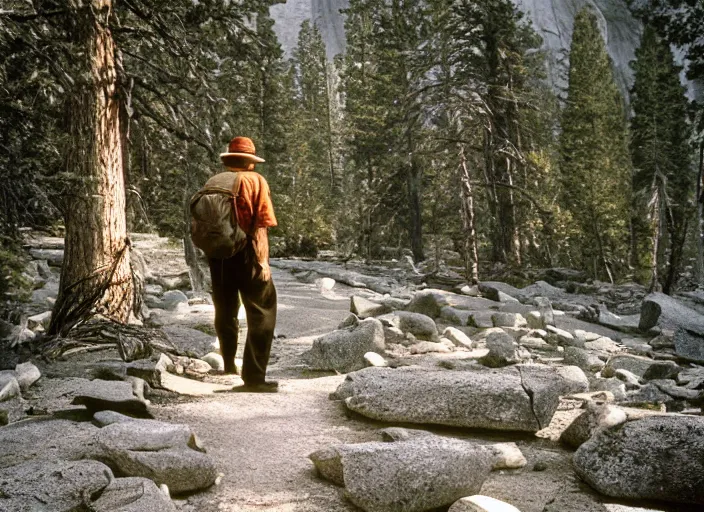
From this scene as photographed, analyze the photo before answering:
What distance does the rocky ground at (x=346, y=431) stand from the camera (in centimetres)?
277

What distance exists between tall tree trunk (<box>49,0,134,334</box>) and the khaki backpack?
1871mm

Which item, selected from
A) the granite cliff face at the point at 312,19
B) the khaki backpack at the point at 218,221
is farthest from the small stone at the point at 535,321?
the granite cliff face at the point at 312,19

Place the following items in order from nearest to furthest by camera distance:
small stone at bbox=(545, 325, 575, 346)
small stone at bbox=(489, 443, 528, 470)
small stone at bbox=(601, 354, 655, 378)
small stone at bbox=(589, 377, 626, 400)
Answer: small stone at bbox=(489, 443, 528, 470) → small stone at bbox=(589, 377, 626, 400) → small stone at bbox=(601, 354, 655, 378) → small stone at bbox=(545, 325, 575, 346)

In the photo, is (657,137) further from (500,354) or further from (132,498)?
(132,498)

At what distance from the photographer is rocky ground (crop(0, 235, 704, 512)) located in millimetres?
2771

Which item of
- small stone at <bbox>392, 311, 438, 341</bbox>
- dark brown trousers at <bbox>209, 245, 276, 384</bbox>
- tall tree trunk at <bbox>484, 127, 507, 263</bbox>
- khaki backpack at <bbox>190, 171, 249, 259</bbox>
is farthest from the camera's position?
tall tree trunk at <bbox>484, 127, 507, 263</bbox>

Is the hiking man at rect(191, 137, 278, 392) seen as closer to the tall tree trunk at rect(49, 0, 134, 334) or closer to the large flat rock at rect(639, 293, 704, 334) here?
the tall tree trunk at rect(49, 0, 134, 334)

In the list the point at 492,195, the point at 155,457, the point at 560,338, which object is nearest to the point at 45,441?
the point at 155,457

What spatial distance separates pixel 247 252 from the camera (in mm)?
4980

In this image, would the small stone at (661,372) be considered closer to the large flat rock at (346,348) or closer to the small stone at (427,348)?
the small stone at (427,348)

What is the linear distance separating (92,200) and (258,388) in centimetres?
279

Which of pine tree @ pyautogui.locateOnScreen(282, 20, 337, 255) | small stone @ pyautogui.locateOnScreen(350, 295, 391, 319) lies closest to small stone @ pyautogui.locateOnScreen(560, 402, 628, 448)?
small stone @ pyautogui.locateOnScreen(350, 295, 391, 319)

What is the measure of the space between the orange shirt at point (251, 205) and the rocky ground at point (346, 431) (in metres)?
1.45

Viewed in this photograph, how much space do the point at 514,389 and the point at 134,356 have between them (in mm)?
3718
